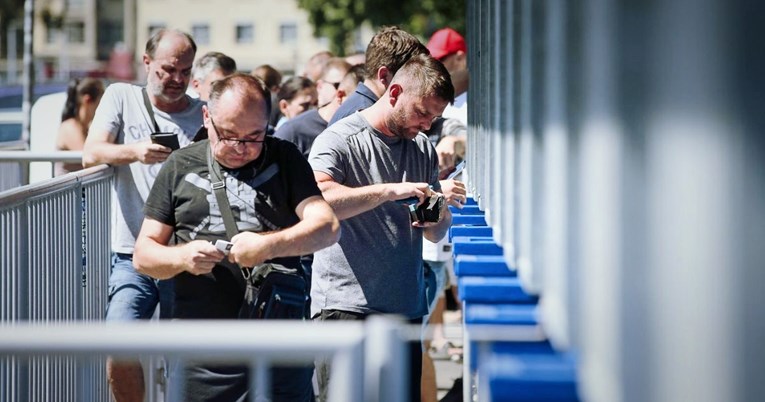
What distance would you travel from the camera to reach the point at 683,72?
5.51 ft

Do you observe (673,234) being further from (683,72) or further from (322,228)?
(322,228)

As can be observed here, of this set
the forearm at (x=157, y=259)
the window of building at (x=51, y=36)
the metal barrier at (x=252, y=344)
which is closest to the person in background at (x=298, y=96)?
the forearm at (x=157, y=259)

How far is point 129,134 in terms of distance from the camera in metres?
6.10

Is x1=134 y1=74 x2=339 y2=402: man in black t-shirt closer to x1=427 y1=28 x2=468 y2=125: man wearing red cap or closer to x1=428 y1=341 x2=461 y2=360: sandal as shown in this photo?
x1=427 y1=28 x2=468 y2=125: man wearing red cap

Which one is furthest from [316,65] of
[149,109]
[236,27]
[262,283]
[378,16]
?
[236,27]

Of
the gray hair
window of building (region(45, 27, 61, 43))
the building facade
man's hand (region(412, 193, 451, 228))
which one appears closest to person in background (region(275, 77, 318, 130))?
the gray hair

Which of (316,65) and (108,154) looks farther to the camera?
(316,65)

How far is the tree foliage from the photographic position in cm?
4325

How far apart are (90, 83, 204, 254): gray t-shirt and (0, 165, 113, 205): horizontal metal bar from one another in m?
0.12

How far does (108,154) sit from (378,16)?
130 feet

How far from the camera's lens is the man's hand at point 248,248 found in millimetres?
4133

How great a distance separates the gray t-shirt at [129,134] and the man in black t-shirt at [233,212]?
64.3 inches

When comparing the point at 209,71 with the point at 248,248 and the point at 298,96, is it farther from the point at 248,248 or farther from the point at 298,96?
the point at 248,248

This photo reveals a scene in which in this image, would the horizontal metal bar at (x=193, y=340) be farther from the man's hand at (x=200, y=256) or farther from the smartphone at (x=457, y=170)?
the smartphone at (x=457, y=170)
